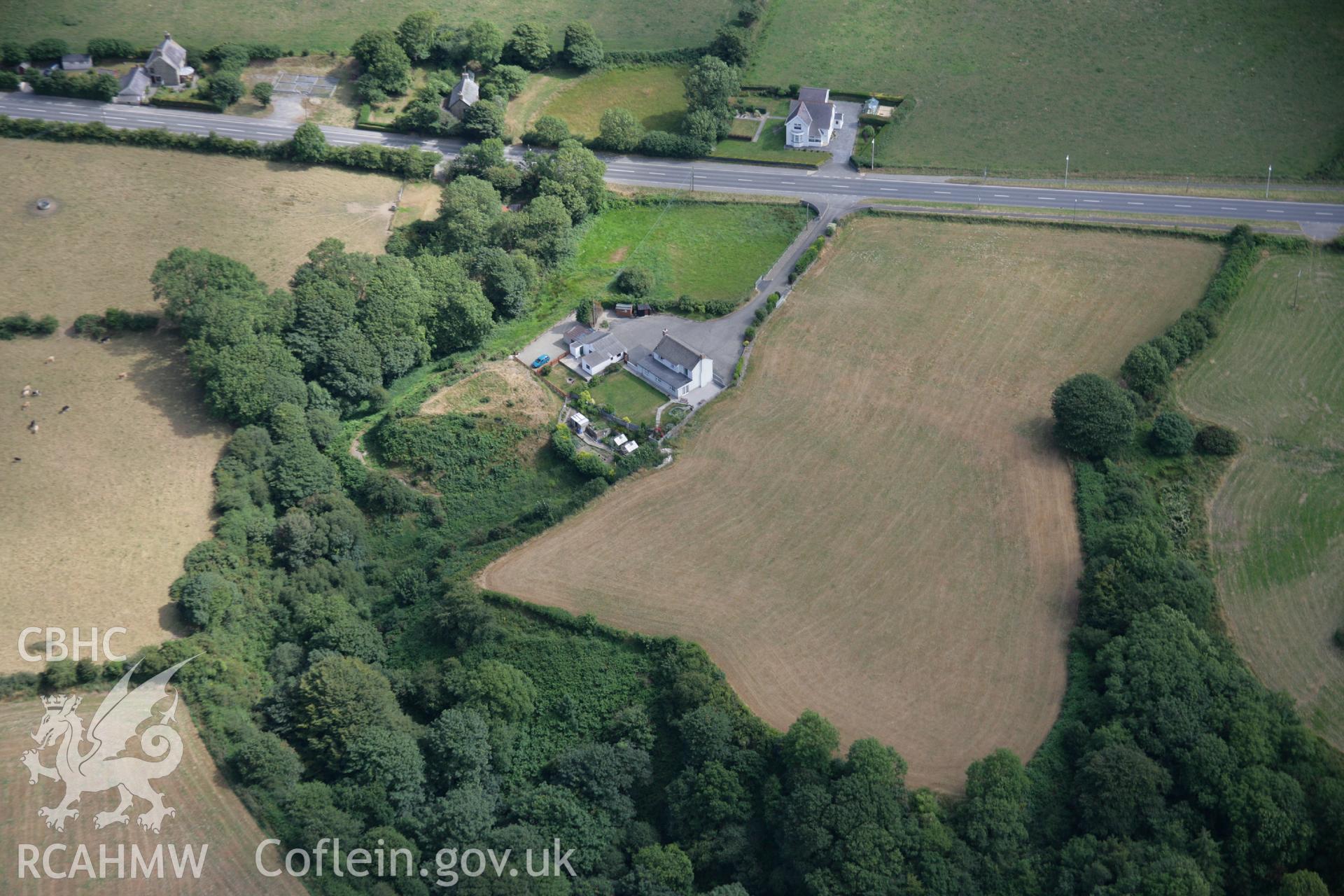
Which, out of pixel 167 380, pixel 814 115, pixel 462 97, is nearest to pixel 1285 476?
pixel 814 115

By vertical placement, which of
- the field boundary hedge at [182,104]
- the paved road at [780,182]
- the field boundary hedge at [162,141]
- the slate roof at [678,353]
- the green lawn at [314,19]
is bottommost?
the slate roof at [678,353]

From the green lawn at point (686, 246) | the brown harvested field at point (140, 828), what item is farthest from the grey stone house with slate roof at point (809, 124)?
the brown harvested field at point (140, 828)

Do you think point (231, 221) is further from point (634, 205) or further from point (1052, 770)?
point (1052, 770)

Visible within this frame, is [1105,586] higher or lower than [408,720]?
higher

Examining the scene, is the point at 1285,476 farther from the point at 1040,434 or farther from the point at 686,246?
the point at 686,246

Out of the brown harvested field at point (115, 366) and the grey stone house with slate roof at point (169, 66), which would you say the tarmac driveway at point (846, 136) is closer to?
the brown harvested field at point (115, 366)

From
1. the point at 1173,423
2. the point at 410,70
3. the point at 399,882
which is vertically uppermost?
the point at 410,70

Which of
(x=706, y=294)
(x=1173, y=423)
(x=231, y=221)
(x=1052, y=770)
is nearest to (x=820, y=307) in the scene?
(x=706, y=294)
